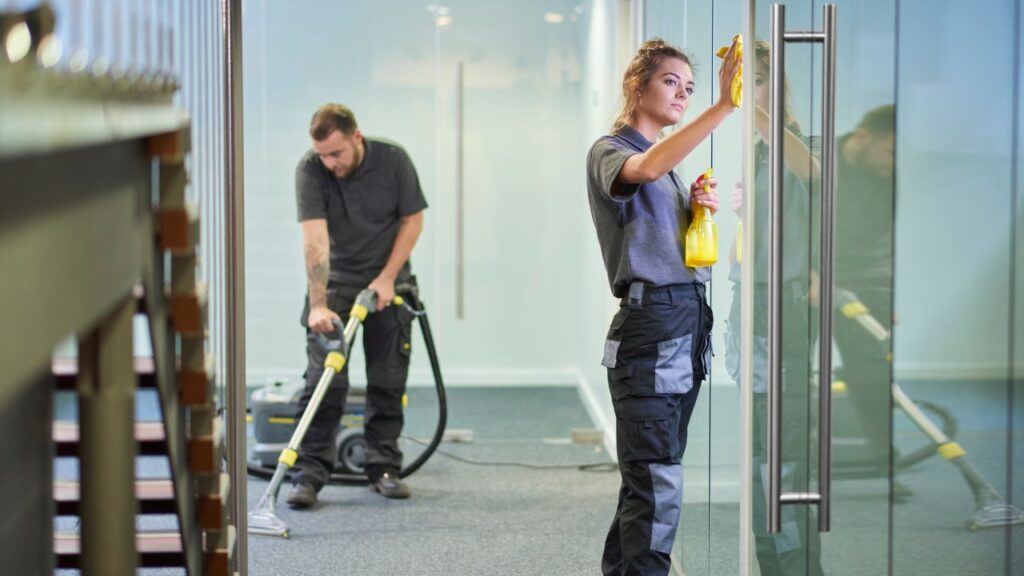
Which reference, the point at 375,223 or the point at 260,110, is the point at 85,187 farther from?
the point at 260,110

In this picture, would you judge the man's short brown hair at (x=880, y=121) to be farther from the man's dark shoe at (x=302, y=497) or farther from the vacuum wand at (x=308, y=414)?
the man's dark shoe at (x=302, y=497)

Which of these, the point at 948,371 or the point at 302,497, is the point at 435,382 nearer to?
the point at 302,497

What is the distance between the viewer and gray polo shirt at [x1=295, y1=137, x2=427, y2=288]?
14.5ft

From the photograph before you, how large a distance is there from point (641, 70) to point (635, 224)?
0.36 m

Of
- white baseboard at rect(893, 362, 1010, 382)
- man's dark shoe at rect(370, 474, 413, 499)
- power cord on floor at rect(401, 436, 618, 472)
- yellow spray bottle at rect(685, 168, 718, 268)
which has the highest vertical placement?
yellow spray bottle at rect(685, 168, 718, 268)

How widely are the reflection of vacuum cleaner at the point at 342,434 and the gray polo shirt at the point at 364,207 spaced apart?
0.44ft

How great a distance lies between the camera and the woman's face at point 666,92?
2.84m

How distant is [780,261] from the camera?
7.04 ft

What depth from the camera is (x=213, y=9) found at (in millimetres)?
2691

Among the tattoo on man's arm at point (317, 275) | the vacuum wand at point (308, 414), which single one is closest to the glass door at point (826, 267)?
the vacuum wand at point (308, 414)

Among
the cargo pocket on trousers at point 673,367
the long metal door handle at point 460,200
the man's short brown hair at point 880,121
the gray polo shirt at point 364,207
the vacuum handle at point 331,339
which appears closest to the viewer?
the man's short brown hair at point 880,121

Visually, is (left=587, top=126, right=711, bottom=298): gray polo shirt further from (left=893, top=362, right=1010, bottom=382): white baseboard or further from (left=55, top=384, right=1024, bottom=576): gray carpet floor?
(left=893, top=362, right=1010, bottom=382): white baseboard

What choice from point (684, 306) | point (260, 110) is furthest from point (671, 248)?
point (260, 110)

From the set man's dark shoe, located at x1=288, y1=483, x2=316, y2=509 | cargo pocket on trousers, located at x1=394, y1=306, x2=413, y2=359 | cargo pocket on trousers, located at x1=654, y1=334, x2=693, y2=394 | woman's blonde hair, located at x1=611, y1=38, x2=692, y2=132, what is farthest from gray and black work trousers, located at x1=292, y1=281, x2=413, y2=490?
cargo pocket on trousers, located at x1=654, y1=334, x2=693, y2=394
